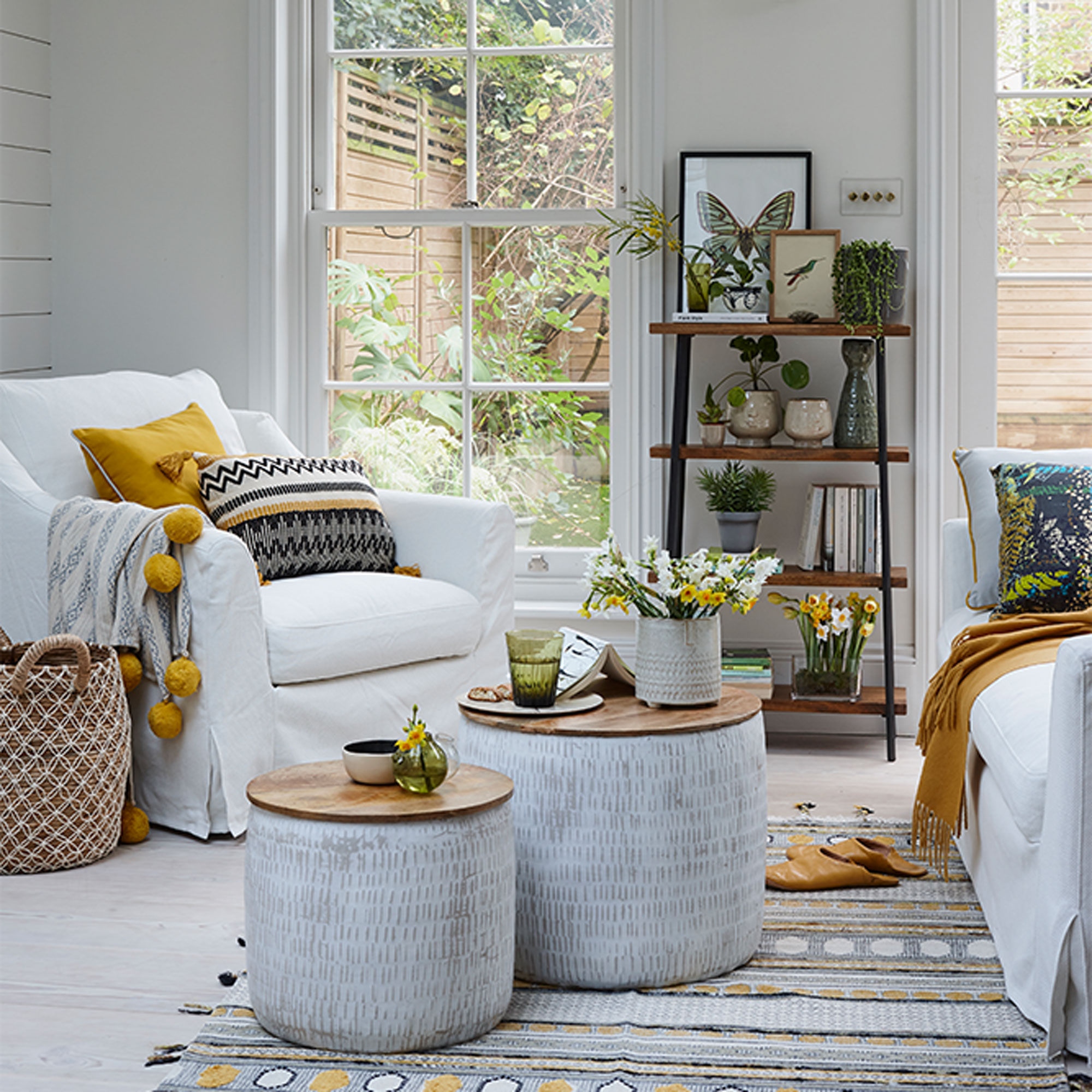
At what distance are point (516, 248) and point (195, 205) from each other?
98cm

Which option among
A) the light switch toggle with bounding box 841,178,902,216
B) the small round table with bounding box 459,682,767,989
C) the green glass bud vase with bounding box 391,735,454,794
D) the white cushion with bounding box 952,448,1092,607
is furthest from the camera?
the light switch toggle with bounding box 841,178,902,216

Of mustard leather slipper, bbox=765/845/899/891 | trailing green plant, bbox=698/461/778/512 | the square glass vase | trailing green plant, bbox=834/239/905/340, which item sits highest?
trailing green plant, bbox=834/239/905/340

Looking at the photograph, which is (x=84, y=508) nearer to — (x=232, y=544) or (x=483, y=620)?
(x=232, y=544)

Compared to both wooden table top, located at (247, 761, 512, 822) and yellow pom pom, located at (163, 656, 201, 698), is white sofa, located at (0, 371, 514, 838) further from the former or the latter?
wooden table top, located at (247, 761, 512, 822)

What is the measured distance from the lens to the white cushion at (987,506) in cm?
305

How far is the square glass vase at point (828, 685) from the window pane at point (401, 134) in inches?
69.4

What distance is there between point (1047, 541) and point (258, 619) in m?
1.65

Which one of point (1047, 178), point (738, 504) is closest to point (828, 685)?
point (738, 504)

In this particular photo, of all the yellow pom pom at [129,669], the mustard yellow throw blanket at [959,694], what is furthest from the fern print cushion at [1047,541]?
the yellow pom pom at [129,669]

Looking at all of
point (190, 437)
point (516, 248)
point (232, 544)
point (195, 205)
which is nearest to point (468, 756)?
point (232, 544)

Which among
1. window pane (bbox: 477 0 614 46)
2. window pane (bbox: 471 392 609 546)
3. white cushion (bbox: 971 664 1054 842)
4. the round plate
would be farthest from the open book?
window pane (bbox: 477 0 614 46)

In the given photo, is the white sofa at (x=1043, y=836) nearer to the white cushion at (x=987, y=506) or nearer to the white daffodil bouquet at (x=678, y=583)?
the white daffodil bouquet at (x=678, y=583)

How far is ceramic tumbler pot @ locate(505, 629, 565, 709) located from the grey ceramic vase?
70.0 inches

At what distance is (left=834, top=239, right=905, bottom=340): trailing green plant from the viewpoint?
12.0 feet
